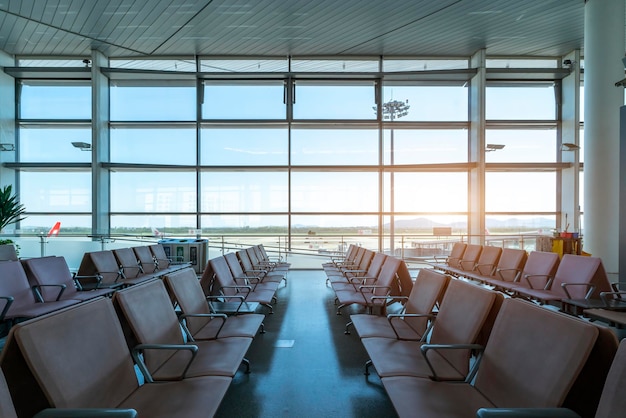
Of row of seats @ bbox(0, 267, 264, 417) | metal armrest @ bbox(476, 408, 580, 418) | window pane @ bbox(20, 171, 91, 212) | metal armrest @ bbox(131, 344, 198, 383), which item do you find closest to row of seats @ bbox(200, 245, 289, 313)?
row of seats @ bbox(0, 267, 264, 417)

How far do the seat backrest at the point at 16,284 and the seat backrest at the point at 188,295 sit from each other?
187cm

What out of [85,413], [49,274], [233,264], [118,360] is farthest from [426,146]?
[85,413]

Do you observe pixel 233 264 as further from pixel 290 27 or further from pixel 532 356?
pixel 290 27

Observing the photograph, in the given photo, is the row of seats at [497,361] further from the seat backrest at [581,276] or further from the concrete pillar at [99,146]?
the concrete pillar at [99,146]

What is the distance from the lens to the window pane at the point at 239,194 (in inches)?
330

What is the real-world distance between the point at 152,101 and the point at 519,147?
10111mm

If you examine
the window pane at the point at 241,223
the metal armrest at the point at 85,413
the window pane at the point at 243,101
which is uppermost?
the window pane at the point at 243,101

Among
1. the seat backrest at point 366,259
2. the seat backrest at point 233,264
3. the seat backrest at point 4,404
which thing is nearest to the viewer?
the seat backrest at point 4,404

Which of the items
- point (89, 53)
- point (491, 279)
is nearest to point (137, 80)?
point (89, 53)

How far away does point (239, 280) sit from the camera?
4246 mm

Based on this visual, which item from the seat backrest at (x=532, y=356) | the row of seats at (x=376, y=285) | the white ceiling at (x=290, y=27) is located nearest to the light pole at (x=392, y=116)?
the white ceiling at (x=290, y=27)

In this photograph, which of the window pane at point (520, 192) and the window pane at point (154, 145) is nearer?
the window pane at point (154, 145)

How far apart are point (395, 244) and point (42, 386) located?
25.7 ft

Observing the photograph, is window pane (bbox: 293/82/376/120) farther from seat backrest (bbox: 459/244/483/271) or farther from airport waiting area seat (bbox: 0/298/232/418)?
airport waiting area seat (bbox: 0/298/232/418)
